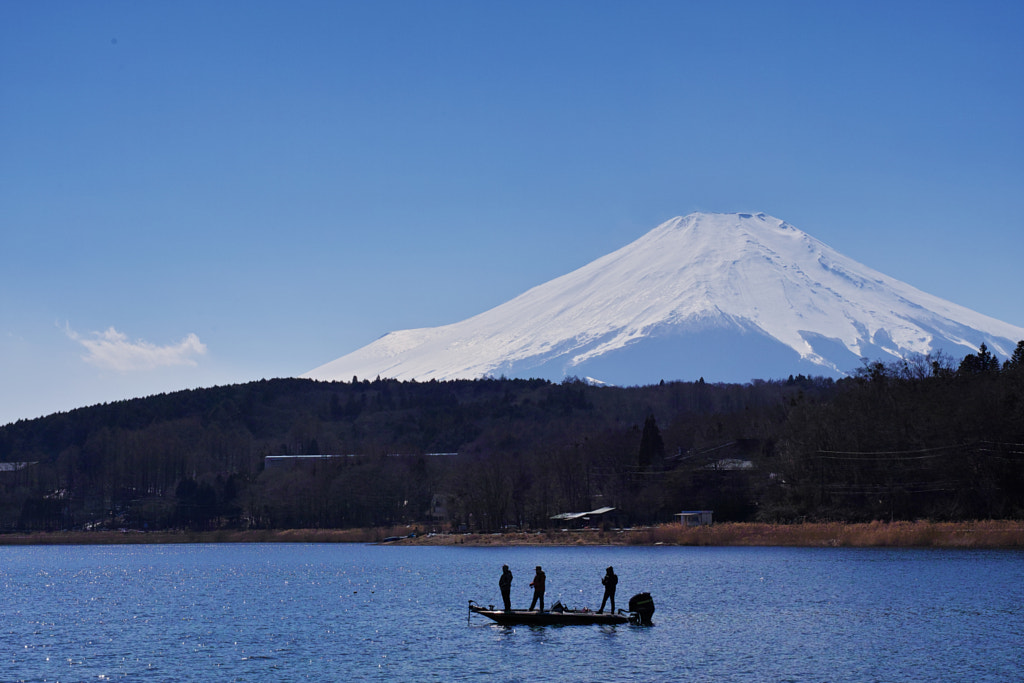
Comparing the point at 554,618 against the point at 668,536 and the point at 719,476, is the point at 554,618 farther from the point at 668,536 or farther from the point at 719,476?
the point at 719,476

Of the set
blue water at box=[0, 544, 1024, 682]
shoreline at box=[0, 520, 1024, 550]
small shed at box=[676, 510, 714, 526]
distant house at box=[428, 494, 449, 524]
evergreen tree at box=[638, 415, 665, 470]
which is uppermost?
evergreen tree at box=[638, 415, 665, 470]

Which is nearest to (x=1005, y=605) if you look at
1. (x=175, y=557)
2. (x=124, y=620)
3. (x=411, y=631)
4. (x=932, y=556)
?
(x=411, y=631)

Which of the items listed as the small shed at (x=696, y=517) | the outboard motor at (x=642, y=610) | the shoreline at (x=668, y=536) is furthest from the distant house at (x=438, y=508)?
the outboard motor at (x=642, y=610)

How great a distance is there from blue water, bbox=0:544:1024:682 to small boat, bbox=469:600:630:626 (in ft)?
2.91

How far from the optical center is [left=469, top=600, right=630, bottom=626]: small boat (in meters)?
46.0

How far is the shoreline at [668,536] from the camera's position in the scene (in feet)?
288

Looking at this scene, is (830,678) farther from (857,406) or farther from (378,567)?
(857,406)

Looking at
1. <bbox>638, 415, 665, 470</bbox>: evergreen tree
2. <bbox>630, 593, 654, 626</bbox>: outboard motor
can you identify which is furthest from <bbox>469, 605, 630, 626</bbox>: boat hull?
<bbox>638, 415, 665, 470</bbox>: evergreen tree

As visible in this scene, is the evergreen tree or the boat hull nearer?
the boat hull

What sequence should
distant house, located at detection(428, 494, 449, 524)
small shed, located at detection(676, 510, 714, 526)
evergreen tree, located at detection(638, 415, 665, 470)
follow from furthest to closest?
distant house, located at detection(428, 494, 449, 524) < evergreen tree, located at detection(638, 415, 665, 470) < small shed, located at detection(676, 510, 714, 526)

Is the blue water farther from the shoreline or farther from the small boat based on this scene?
the shoreline

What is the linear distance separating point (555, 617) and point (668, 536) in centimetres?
6550

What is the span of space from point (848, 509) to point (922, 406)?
36.9ft

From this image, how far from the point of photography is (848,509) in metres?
104
